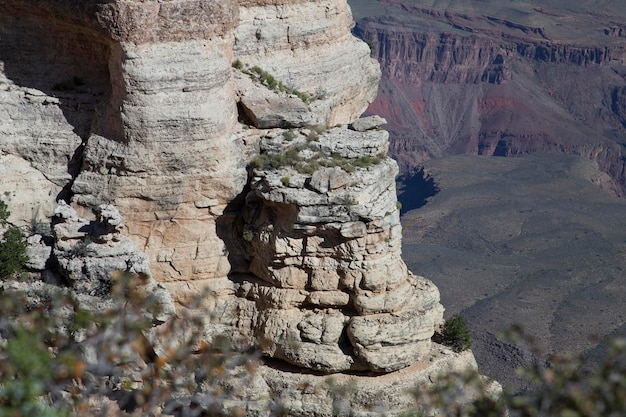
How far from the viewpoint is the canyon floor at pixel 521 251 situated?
58.2m

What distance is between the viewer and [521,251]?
257 feet

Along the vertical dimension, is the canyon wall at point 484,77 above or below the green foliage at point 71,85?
below

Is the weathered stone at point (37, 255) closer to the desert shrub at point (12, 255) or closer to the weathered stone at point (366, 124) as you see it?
the desert shrub at point (12, 255)

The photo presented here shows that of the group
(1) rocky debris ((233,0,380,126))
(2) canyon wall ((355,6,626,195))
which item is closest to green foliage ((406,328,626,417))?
(1) rocky debris ((233,0,380,126))

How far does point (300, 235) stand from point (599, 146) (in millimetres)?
113744

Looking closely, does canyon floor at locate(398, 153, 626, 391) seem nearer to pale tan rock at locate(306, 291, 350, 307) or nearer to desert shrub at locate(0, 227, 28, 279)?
pale tan rock at locate(306, 291, 350, 307)

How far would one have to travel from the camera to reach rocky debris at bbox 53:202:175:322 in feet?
92.3

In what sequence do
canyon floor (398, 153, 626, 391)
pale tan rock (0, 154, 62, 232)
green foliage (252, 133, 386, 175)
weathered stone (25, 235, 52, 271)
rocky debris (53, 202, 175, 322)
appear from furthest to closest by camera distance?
canyon floor (398, 153, 626, 391) < pale tan rock (0, 154, 62, 232) < green foliage (252, 133, 386, 175) < weathered stone (25, 235, 52, 271) < rocky debris (53, 202, 175, 322)

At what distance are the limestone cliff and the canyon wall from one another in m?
114

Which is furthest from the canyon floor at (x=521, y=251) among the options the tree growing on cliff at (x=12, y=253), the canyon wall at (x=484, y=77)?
the canyon wall at (x=484, y=77)

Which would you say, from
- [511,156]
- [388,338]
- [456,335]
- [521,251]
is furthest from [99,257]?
[511,156]

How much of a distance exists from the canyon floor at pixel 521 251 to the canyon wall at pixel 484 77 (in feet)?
110

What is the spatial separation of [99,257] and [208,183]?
3699mm

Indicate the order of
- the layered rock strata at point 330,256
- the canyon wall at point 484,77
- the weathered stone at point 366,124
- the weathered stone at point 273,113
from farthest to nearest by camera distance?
the canyon wall at point 484,77 → the weathered stone at point 366,124 → the weathered stone at point 273,113 → the layered rock strata at point 330,256
